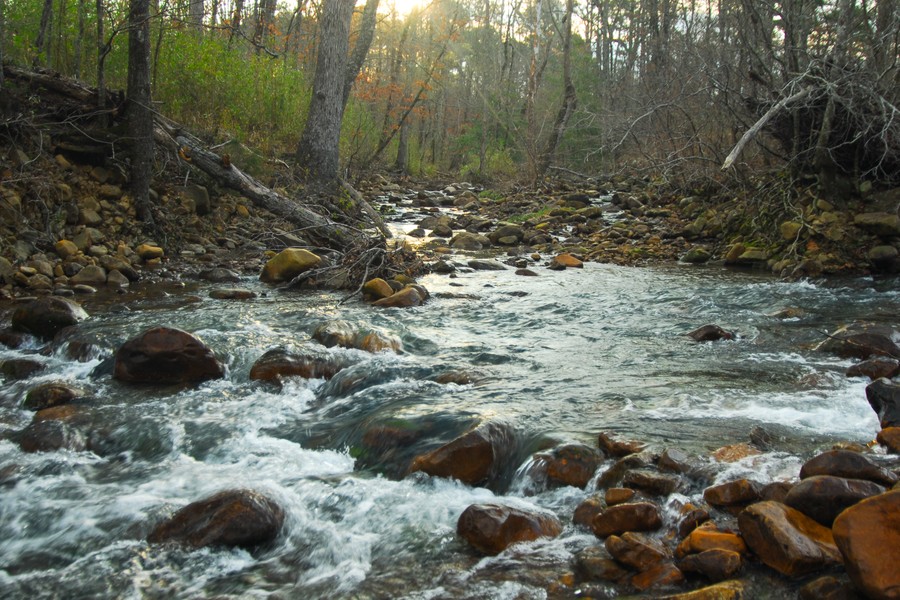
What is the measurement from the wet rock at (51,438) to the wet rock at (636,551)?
9.53ft

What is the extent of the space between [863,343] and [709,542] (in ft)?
10.3

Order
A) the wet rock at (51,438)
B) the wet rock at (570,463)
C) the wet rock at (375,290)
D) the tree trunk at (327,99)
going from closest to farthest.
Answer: the wet rock at (570,463), the wet rock at (51,438), the wet rock at (375,290), the tree trunk at (327,99)

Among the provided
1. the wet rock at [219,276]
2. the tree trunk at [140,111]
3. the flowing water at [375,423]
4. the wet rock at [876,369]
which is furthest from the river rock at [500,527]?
the tree trunk at [140,111]

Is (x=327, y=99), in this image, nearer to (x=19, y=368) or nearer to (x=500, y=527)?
(x=19, y=368)

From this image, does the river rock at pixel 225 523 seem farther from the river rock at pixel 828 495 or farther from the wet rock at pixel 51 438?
the river rock at pixel 828 495

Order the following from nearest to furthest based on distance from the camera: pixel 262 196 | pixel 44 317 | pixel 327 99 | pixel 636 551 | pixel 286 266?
pixel 636 551, pixel 44 317, pixel 286 266, pixel 262 196, pixel 327 99

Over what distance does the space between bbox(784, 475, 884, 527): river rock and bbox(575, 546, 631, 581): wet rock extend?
2.33 ft


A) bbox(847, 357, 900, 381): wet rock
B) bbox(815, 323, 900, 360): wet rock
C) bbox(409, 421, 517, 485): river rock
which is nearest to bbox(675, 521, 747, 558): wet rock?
bbox(409, 421, 517, 485): river rock

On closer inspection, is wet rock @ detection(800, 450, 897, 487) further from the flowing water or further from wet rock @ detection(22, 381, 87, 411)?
wet rock @ detection(22, 381, 87, 411)

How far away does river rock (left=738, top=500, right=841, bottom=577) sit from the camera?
2312 millimetres

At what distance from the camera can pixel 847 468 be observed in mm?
2725

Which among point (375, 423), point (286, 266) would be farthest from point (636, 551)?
point (286, 266)

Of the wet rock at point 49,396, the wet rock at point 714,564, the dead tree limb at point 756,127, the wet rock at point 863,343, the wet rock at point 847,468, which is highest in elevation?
the dead tree limb at point 756,127

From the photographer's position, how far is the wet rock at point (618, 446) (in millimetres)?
3350
